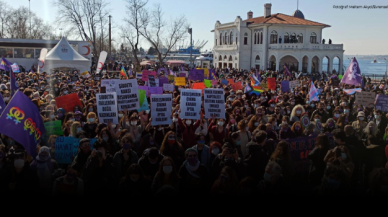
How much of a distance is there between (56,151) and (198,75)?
13707mm

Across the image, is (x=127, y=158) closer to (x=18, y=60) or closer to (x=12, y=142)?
(x=12, y=142)

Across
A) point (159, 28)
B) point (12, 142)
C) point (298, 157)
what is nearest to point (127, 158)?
point (12, 142)

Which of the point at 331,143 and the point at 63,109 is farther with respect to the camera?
the point at 63,109

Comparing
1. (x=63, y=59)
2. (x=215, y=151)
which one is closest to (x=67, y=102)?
(x=215, y=151)

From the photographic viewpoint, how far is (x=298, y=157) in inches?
292

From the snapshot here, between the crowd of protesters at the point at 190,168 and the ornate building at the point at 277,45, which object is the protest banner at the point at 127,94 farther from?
the ornate building at the point at 277,45

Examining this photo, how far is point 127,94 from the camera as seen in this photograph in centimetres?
967

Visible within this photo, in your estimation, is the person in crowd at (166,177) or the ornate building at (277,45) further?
the ornate building at (277,45)

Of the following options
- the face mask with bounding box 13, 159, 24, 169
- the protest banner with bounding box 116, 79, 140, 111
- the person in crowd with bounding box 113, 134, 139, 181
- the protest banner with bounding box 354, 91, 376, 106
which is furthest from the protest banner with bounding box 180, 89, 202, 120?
the protest banner with bounding box 354, 91, 376, 106

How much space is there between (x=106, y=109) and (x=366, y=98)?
25.5ft

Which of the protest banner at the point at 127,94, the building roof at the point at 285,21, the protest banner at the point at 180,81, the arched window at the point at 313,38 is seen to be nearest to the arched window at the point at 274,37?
the building roof at the point at 285,21

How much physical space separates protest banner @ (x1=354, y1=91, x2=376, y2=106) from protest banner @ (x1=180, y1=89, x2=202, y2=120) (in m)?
5.63

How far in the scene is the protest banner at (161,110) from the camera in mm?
8445

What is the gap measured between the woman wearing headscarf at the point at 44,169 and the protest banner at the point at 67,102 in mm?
4413
